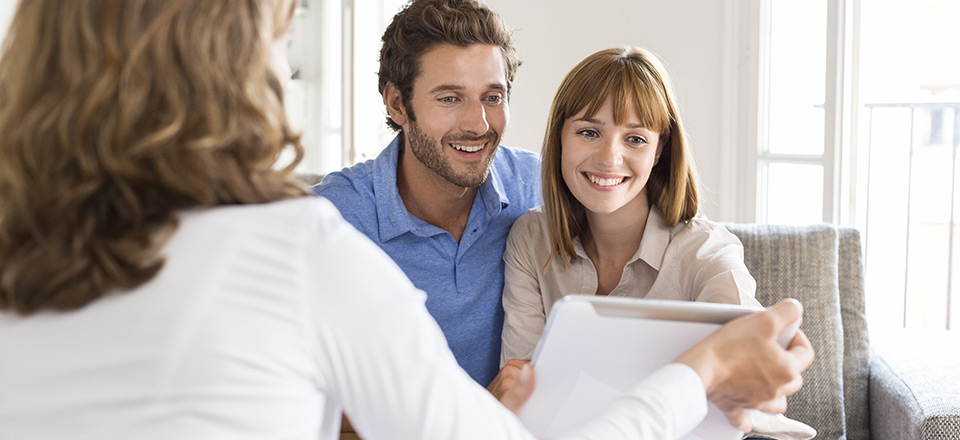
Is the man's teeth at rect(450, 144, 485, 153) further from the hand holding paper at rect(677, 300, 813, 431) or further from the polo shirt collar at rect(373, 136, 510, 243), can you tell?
the hand holding paper at rect(677, 300, 813, 431)

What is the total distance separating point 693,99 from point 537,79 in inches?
36.2

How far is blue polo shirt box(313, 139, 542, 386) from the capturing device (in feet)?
6.00

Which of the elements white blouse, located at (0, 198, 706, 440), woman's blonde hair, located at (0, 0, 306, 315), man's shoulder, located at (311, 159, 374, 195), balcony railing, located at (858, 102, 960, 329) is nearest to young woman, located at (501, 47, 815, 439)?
man's shoulder, located at (311, 159, 374, 195)

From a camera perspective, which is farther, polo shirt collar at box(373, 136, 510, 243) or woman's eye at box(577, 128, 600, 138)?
polo shirt collar at box(373, 136, 510, 243)

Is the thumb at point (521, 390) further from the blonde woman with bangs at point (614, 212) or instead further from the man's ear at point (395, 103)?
the man's ear at point (395, 103)

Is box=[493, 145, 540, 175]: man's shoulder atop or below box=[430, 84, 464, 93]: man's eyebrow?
below

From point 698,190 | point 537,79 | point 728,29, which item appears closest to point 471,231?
point 698,190


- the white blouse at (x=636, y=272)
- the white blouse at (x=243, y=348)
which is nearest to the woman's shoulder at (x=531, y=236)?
the white blouse at (x=636, y=272)

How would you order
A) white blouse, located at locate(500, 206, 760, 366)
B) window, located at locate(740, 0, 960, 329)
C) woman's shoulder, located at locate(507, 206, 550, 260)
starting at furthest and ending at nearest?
window, located at locate(740, 0, 960, 329), woman's shoulder, located at locate(507, 206, 550, 260), white blouse, located at locate(500, 206, 760, 366)

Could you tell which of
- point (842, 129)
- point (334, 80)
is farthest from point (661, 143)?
point (334, 80)

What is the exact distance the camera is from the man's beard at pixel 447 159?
1.90 metres

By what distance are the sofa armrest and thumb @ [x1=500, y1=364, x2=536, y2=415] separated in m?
0.98

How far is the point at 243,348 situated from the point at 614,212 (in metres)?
1.15

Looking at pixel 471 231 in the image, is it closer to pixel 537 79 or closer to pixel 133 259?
pixel 133 259
